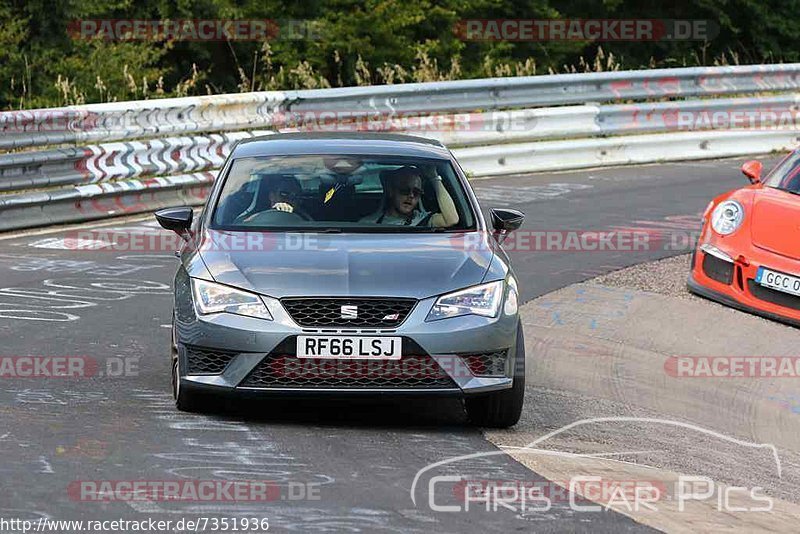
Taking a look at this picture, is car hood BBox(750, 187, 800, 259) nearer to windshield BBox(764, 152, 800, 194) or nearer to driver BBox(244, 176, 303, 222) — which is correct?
windshield BBox(764, 152, 800, 194)

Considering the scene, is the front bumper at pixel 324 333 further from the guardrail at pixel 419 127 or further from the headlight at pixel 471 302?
the guardrail at pixel 419 127

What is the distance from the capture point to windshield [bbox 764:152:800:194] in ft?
40.5

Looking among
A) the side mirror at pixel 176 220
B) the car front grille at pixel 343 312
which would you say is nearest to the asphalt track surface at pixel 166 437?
the car front grille at pixel 343 312

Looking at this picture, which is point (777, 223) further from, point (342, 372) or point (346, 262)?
point (342, 372)

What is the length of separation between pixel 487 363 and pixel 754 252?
4638 mm

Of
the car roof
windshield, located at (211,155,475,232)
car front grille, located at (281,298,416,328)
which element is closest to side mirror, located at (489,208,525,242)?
windshield, located at (211,155,475,232)

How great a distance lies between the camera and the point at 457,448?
23.8ft

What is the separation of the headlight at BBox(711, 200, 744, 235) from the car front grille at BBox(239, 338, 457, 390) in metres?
5.09

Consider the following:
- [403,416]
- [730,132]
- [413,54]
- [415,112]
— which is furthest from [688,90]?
[403,416]

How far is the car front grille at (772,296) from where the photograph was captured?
1129 centimetres

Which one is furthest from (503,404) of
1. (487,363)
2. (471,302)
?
(471,302)

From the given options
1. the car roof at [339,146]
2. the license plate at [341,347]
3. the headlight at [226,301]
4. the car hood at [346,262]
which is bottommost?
the license plate at [341,347]

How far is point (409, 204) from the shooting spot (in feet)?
28.1

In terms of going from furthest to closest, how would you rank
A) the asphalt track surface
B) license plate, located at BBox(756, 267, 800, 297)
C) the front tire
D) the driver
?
license plate, located at BBox(756, 267, 800, 297) → the driver → the front tire → the asphalt track surface
